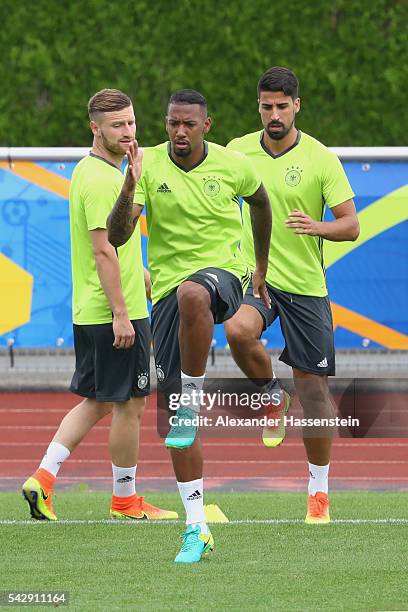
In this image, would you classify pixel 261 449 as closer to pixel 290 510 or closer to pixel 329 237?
pixel 290 510

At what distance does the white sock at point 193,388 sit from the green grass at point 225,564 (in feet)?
2.35

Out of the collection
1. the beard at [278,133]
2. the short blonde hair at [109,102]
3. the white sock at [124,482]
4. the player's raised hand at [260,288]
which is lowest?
the white sock at [124,482]

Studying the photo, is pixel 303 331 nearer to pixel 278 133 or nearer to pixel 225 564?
pixel 278 133

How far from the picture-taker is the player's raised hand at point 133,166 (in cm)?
628

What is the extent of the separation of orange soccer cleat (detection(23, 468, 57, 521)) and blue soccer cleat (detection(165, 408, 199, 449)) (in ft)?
5.28

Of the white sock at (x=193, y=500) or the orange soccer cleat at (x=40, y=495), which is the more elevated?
the white sock at (x=193, y=500)

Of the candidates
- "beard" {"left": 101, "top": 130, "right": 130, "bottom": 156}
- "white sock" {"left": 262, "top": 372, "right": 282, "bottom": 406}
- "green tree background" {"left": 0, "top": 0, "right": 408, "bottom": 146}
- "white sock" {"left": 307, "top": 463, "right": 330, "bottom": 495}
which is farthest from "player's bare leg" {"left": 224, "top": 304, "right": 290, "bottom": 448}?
"green tree background" {"left": 0, "top": 0, "right": 408, "bottom": 146}

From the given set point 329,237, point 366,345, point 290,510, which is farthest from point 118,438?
point 366,345

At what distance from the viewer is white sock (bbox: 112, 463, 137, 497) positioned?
26.8 ft

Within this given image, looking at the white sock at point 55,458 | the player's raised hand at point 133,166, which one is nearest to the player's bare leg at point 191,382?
the player's raised hand at point 133,166

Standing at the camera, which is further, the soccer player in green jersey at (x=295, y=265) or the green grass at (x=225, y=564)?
the soccer player in green jersey at (x=295, y=265)

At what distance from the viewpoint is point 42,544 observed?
717cm

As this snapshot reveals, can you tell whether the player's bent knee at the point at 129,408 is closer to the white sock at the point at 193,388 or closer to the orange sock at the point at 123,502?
the orange sock at the point at 123,502

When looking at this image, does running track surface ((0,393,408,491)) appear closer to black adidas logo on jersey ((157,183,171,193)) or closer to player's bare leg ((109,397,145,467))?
player's bare leg ((109,397,145,467))
